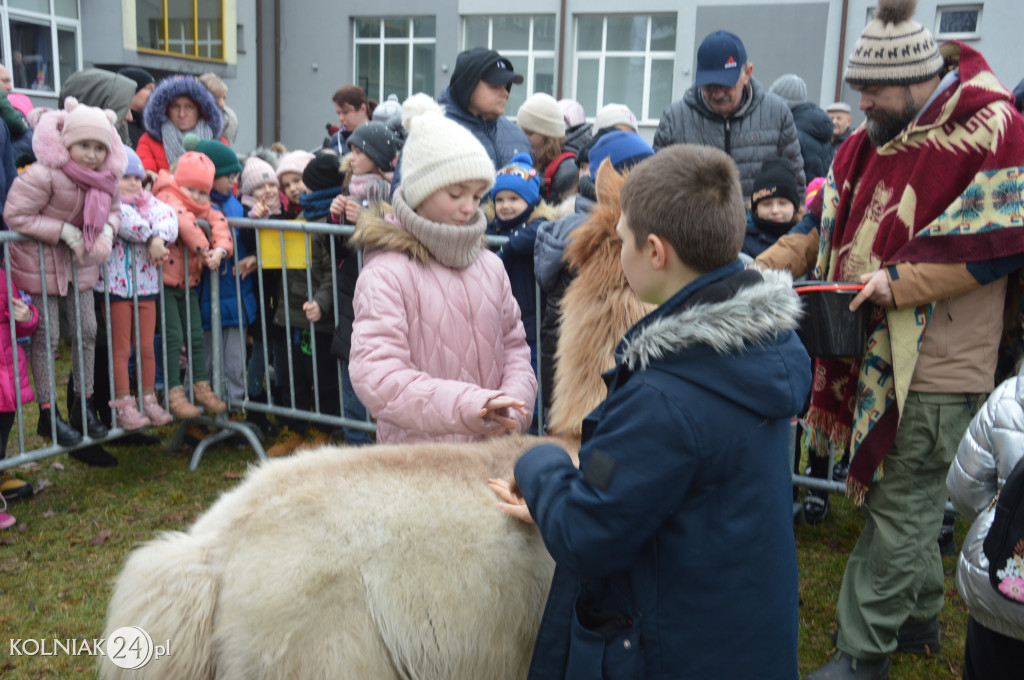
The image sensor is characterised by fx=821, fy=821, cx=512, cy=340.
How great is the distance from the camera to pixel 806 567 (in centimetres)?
461

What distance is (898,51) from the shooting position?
311 cm

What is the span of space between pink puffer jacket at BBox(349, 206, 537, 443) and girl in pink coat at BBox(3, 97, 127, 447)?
2.81m

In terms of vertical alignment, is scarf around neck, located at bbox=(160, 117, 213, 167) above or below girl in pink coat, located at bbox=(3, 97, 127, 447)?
above

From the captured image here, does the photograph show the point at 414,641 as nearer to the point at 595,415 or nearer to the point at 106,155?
the point at 595,415

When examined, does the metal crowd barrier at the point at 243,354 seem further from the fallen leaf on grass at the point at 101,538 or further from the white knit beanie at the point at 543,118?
the white knit beanie at the point at 543,118

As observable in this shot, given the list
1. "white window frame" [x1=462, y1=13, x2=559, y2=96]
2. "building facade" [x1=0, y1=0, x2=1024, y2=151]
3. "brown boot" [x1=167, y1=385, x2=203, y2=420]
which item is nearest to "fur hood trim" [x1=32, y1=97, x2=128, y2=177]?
"brown boot" [x1=167, y1=385, x2=203, y2=420]

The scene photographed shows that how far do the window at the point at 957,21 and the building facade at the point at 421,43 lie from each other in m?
0.02

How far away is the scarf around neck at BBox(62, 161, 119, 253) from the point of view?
4863 mm

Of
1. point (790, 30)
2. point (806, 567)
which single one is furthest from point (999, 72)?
point (806, 567)

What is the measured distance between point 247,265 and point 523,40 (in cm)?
1657

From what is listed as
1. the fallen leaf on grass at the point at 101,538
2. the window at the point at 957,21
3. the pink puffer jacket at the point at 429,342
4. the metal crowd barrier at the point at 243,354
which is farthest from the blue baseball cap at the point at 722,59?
the window at the point at 957,21

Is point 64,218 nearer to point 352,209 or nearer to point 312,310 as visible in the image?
point 312,310

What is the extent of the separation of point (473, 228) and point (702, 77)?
135 inches

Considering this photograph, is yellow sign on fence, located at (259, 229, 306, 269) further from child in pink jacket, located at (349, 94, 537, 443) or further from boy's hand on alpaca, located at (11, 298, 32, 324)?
child in pink jacket, located at (349, 94, 537, 443)
